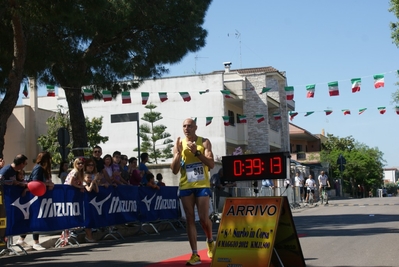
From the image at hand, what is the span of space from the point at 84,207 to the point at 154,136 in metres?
31.2

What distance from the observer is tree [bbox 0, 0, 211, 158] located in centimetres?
1850

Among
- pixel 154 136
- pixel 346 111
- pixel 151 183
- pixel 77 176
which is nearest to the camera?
pixel 77 176

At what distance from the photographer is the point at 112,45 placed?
2142cm

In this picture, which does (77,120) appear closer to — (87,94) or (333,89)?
(87,94)

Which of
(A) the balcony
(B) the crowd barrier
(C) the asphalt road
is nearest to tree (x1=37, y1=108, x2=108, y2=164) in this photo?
(B) the crowd barrier

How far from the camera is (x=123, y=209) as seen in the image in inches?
608

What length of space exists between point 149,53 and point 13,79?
705cm

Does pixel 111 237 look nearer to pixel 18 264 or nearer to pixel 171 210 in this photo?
pixel 171 210

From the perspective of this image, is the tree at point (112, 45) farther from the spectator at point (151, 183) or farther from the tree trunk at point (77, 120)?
the spectator at point (151, 183)

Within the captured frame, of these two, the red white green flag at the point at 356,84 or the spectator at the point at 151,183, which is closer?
the spectator at the point at 151,183

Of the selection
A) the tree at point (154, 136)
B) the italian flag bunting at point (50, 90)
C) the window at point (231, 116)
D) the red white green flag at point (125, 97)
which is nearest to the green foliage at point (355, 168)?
the window at point (231, 116)

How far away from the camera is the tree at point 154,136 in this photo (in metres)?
44.6

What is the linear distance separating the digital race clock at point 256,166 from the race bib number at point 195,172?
797mm

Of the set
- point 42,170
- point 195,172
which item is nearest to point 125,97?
point 42,170
